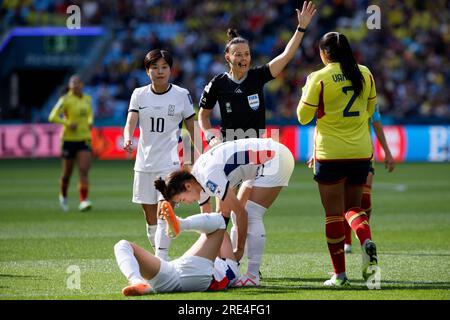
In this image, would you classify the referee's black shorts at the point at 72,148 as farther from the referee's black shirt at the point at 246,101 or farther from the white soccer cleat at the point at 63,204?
the referee's black shirt at the point at 246,101

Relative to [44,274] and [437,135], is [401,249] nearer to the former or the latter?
[44,274]

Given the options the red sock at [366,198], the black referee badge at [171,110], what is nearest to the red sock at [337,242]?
the black referee badge at [171,110]

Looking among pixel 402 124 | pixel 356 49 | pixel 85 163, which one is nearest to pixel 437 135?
pixel 402 124

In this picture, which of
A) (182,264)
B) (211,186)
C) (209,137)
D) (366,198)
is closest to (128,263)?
(182,264)

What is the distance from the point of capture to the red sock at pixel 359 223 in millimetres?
8273

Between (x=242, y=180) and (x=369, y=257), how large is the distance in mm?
1608

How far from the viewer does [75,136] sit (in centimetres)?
1725

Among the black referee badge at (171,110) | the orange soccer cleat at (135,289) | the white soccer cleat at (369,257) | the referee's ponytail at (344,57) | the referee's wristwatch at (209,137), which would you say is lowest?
the orange soccer cleat at (135,289)

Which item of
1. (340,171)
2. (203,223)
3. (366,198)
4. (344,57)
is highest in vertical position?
(344,57)

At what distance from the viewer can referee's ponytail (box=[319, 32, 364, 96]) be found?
27.3ft

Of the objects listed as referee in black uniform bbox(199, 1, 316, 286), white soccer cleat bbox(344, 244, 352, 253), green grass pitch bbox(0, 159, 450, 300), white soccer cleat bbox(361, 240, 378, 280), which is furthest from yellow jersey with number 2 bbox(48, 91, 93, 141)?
white soccer cleat bbox(361, 240, 378, 280)

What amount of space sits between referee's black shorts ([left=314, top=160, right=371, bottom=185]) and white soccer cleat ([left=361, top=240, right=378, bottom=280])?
0.70 meters

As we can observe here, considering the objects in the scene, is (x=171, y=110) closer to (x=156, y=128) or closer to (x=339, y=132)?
(x=156, y=128)

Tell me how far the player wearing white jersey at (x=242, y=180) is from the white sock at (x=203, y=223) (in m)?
0.18
